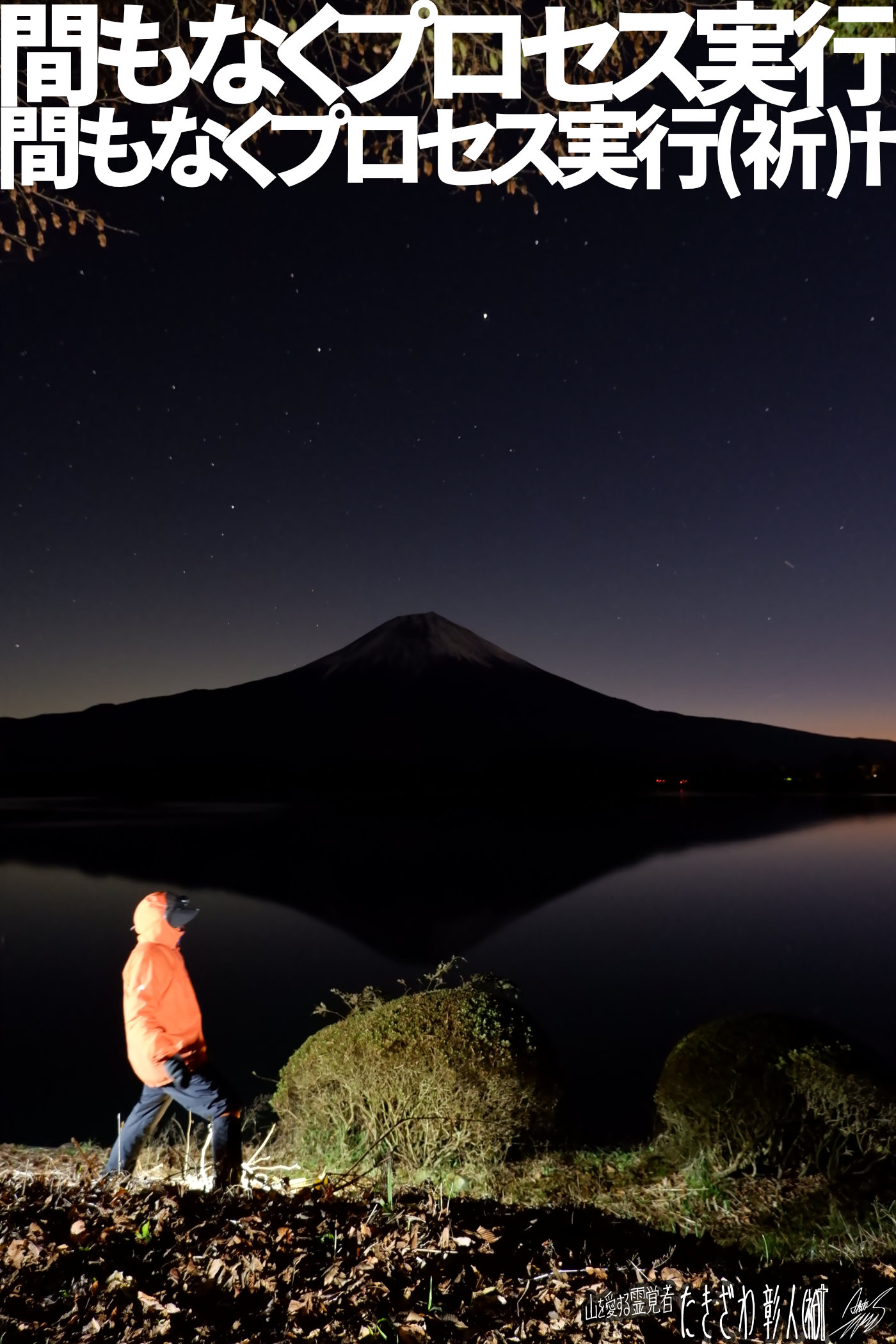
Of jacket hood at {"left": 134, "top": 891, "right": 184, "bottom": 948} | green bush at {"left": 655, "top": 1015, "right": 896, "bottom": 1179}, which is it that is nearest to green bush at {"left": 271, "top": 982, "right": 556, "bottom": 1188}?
green bush at {"left": 655, "top": 1015, "right": 896, "bottom": 1179}

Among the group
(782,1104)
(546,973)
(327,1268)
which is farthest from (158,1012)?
(546,973)

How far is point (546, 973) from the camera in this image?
87.3 ft

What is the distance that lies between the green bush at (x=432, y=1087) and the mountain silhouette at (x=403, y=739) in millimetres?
131134

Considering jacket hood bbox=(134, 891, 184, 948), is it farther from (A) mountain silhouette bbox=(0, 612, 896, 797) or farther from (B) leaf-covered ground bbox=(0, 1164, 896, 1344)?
(A) mountain silhouette bbox=(0, 612, 896, 797)

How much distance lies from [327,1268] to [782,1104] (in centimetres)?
474

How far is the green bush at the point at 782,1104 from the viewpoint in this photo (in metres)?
6.54

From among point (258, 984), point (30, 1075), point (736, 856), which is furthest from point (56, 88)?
point (736, 856)

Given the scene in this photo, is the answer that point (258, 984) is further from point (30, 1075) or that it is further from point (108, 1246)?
point (108, 1246)

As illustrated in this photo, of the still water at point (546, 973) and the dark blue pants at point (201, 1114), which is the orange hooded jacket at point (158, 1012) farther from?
the still water at point (546, 973)

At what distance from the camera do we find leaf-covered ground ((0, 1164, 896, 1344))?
279cm

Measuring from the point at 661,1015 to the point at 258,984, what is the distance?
11.2 meters

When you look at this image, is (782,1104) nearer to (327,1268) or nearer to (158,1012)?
(158,1012)
